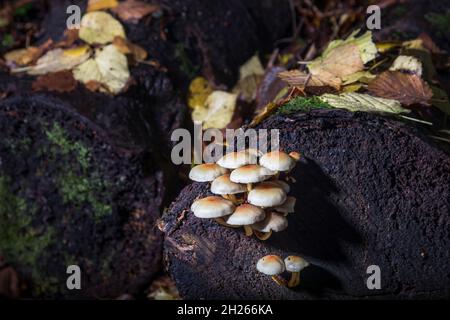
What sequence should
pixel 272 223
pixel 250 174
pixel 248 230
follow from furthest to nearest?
1. pixel 248 230
2. pixel 272 223
3. pixel 250 174

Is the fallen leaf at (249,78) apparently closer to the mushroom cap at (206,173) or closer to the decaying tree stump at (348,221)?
the decaying tree stump at (348,221)

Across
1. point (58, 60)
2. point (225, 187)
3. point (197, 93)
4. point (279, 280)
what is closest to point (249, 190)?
point (225, 187)

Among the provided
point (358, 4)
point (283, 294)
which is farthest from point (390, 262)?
point (358, 4)

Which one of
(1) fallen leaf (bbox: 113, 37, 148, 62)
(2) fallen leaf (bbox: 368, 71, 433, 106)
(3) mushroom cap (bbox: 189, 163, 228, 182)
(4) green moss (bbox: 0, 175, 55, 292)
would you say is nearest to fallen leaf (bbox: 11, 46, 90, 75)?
(1) fallen leaf (bbox: 113, 37, 148, 62)

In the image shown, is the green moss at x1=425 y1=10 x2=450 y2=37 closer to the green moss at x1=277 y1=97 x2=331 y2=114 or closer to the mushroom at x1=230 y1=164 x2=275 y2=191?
the green moss at x1=277 y1=97 x2=331 y2=114

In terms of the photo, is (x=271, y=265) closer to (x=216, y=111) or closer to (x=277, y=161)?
(x=277, y=161)

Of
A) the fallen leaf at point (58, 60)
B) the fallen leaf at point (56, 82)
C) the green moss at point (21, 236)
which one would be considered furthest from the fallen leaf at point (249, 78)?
the green moss at point (21, 236)
